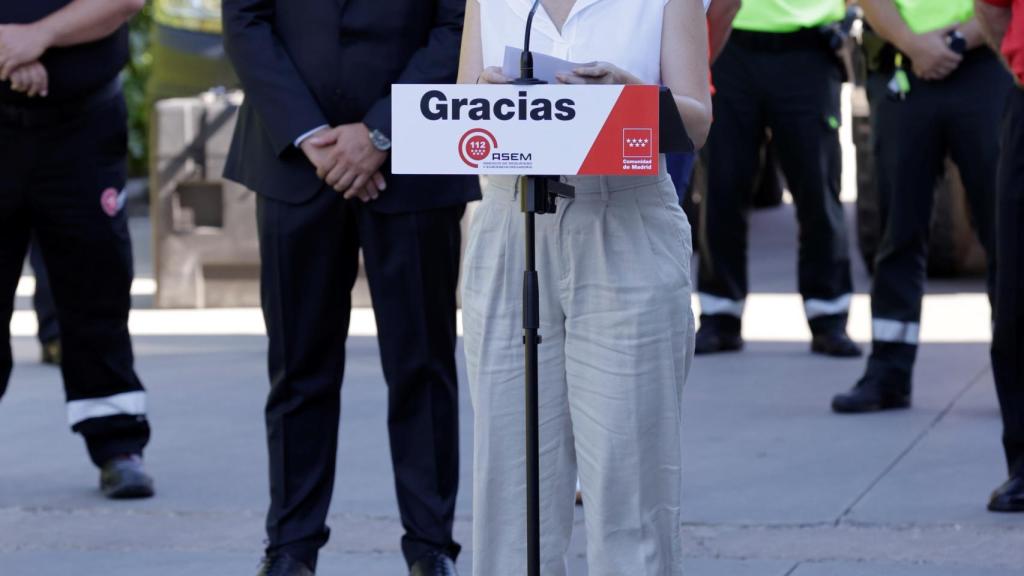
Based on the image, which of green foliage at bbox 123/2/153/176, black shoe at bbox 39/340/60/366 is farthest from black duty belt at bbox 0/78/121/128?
green foliage at bbox 123/2/153/176

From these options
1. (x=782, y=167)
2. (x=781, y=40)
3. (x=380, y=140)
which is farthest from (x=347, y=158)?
(x=782, y=167)

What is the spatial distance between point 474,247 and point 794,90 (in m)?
4.20

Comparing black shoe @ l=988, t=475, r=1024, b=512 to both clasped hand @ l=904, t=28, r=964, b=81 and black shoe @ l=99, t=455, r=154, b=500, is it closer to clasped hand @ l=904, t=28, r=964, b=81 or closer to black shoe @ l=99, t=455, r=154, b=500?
clasped hand @ l=904, t=28, r=964, b=81

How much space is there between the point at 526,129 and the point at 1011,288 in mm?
2467

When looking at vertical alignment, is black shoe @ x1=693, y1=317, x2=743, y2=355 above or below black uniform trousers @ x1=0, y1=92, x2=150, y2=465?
below

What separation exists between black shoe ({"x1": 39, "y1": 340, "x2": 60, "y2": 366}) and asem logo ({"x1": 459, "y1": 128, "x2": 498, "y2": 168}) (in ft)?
16.5

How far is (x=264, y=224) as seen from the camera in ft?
14.8

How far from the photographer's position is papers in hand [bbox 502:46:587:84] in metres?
3.25

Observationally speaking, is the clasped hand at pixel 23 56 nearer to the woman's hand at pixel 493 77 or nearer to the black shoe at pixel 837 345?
the woman's hand at pixel 493 77

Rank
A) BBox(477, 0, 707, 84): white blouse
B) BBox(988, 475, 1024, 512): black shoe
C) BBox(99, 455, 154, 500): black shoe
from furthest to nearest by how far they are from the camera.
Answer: BBox(99, 455, 154, 500): black shoe < BBox(988, 475, 1024, 512): black shoe < BBox(477, 0, 707, 84): white blouse

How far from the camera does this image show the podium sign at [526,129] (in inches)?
124

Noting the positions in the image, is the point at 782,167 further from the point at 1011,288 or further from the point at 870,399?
the point at 1011,288

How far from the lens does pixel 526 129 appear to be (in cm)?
320

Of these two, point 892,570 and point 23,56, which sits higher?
point 23,56
